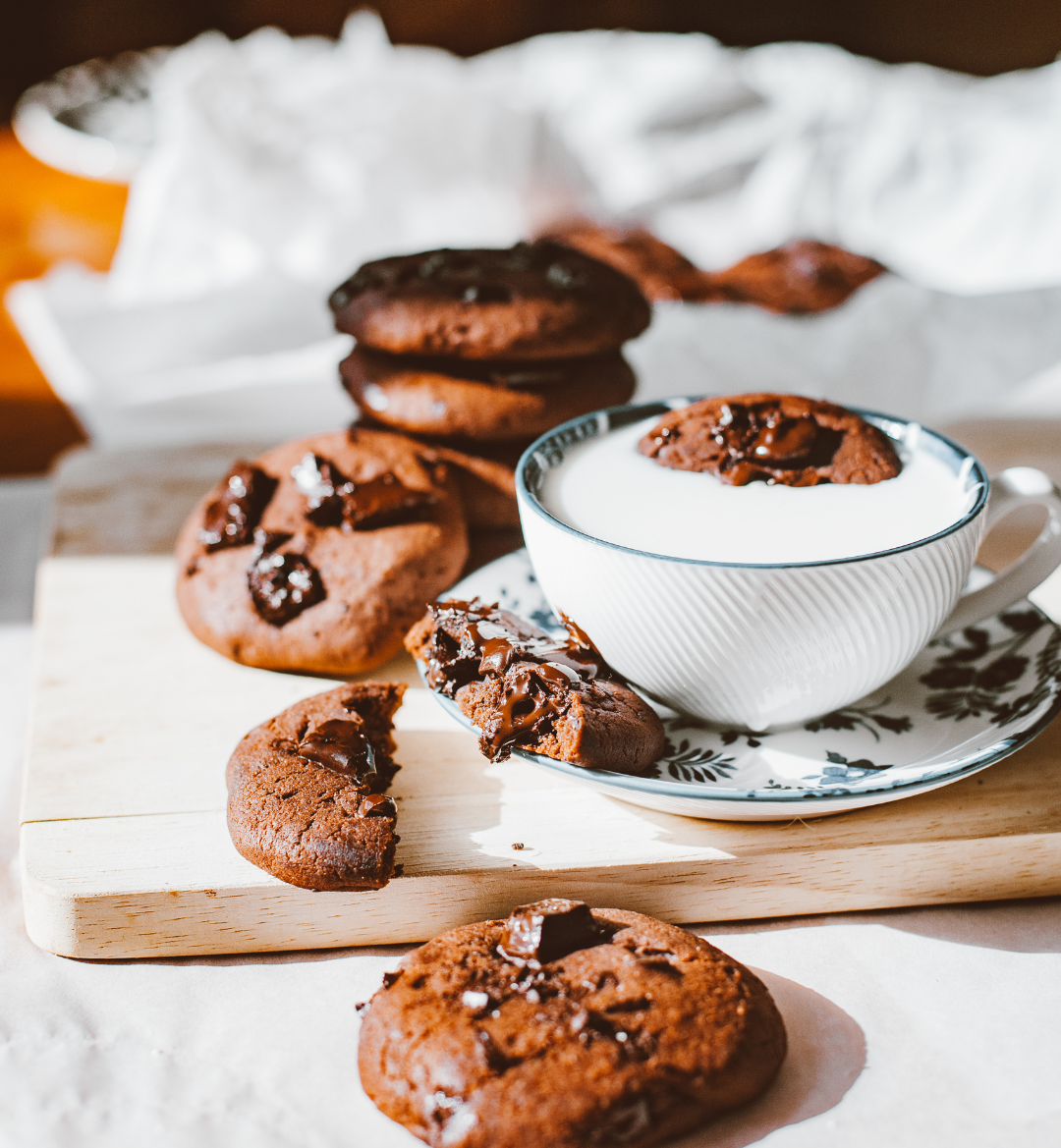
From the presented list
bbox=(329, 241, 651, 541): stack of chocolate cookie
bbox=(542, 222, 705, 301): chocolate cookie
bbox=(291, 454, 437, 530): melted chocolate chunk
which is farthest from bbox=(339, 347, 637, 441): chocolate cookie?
bbox=(542, 222, 705, 301): chocolate cookie

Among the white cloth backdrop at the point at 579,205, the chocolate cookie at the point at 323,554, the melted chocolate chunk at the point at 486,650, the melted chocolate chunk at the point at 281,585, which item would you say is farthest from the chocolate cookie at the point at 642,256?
the melted chocolate chunk at the point at 486,650

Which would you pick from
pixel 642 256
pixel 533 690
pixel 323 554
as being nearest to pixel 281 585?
pixel 323 554

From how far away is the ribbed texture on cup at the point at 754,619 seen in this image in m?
0.82

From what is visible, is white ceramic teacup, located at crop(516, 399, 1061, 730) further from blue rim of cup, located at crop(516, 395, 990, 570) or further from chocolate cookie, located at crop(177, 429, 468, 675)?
chocolate cookie, located at crop(177, 429, 468, 675)

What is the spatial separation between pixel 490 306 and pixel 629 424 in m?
0.27

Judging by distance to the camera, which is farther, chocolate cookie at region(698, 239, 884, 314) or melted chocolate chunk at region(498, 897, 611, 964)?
chocolate cookie at region(698, 239, 884, 314)

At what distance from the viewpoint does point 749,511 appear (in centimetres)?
89

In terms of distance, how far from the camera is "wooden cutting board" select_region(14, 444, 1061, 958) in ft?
2.70

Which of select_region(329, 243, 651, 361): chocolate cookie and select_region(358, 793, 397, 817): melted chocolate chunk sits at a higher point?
select_region(329, 243, 651, 361): chocolate cookie

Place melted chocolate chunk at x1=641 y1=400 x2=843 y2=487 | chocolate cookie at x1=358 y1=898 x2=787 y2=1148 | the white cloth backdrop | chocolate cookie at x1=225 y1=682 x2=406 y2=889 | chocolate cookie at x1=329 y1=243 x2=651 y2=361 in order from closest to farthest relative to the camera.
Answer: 1. chocolate cookie at x1=358 y1=898 x2=787 y2=1148
2. chocolate cookie at x1=225 y1=682 x2=406 y2=889
3. melted chocolate chunk at x1=641 y1=400 x2=843 y2=487
4. chocolate cookie at x1=329 y1=243 x2=651 y2=361
5. the white cloth backdrop

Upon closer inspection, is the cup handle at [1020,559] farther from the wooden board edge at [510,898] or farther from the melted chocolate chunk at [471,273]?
the melted chocolate chunk at [471,273]

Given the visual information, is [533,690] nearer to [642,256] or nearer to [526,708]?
[526,708]

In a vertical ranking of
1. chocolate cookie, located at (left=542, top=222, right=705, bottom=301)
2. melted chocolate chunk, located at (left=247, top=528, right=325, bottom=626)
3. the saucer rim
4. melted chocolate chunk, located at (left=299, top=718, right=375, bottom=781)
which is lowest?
chocolate cookie, located at (left=542, top=222, right=705, bottom=301)

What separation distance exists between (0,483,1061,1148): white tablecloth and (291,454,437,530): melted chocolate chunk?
1.53 feet
